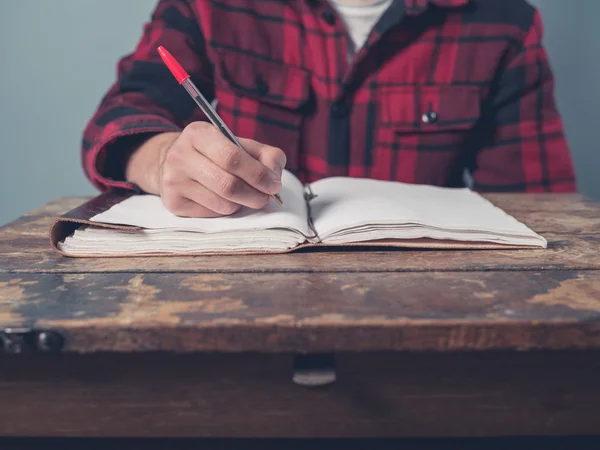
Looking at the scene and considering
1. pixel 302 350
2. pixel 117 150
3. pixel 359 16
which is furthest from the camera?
pixel 359 16

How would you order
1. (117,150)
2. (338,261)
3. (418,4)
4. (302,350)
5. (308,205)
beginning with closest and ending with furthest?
(302,350) < (338,261) < (308,205) < (117,150) < (418,4)

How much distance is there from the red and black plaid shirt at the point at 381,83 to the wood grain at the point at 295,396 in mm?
875

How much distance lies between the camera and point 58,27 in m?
1.77

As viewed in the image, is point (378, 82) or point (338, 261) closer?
point (338, 261)

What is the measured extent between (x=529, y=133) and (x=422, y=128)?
259mm

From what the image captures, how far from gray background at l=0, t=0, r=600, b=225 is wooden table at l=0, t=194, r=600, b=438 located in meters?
1.34

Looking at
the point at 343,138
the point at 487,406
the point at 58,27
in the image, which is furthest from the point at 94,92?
the point at 487,406

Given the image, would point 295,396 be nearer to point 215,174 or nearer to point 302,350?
point 302,350

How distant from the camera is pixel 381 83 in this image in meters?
1.35

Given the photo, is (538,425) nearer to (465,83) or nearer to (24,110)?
(465,83)

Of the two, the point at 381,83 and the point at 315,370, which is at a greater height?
the point at 381,83

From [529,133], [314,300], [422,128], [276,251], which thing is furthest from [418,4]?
[314,300]

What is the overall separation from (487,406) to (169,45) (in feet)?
3.63

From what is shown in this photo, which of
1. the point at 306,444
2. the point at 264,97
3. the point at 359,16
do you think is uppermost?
the point at 359,16
